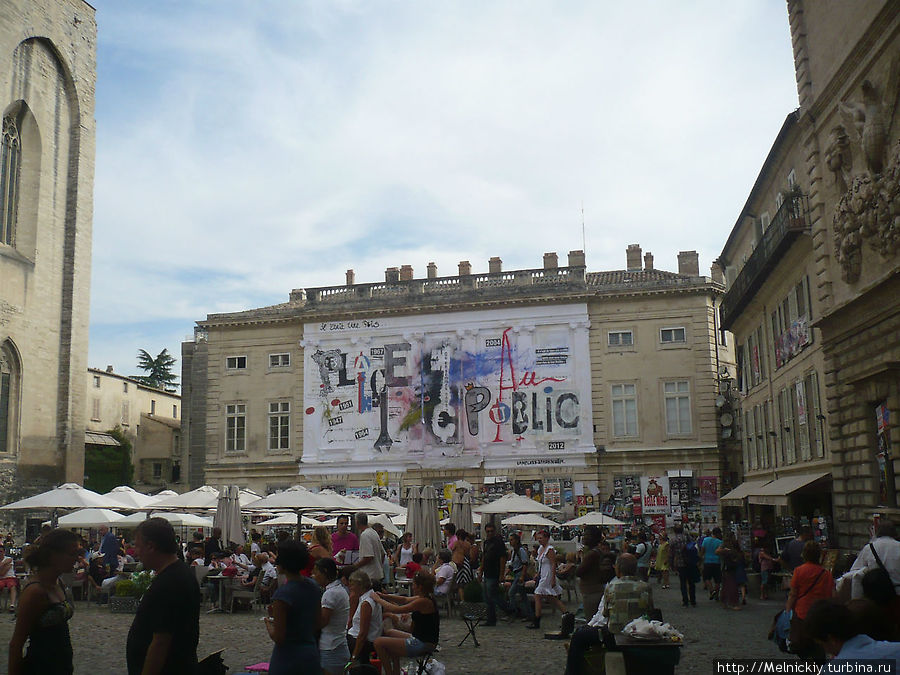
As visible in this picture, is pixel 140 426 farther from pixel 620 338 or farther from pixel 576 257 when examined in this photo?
pixel 620 338

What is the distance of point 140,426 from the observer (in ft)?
183

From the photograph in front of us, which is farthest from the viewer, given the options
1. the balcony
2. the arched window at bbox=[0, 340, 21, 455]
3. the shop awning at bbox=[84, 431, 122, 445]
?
the shop awning at bbox=[84, 431, 122, 445]

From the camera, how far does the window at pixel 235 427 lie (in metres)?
41.3

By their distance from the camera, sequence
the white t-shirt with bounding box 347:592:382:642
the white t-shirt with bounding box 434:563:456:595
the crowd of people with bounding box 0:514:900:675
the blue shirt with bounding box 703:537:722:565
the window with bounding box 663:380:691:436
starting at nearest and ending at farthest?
the crowd of people with bounding box 0:514:900:675, the white t-shirt with bounding box 347:592:382:642, the white t-shirt with bounding box 434:563:456:595, the blue shirt with bounding box 703:537:722:565, the window with bounding box 663:380:691:436

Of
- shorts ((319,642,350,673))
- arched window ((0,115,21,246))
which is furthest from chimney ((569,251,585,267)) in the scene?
shorts ((319,642,350,673))

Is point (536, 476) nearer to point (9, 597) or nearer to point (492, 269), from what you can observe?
point (492, 269)

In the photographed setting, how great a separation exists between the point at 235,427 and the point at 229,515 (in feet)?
64.9

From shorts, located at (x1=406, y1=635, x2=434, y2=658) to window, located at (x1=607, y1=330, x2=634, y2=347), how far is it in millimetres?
29601

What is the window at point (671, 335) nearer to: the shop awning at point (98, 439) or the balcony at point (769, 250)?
the balcony at point (769, 250)

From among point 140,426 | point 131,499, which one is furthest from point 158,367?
point 131,499

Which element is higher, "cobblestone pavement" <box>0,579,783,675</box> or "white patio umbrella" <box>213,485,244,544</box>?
"white patio umbrella" <box>213,485,244,544</box>

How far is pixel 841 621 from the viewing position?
4.46 m

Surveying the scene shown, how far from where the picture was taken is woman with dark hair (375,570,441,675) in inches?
→ 346

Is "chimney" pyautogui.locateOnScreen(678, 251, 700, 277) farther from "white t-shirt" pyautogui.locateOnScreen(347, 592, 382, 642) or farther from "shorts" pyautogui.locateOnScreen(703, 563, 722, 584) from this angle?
"white t-shirt" pyautogui.locateOnScreen(347, 592, 382, 642)
